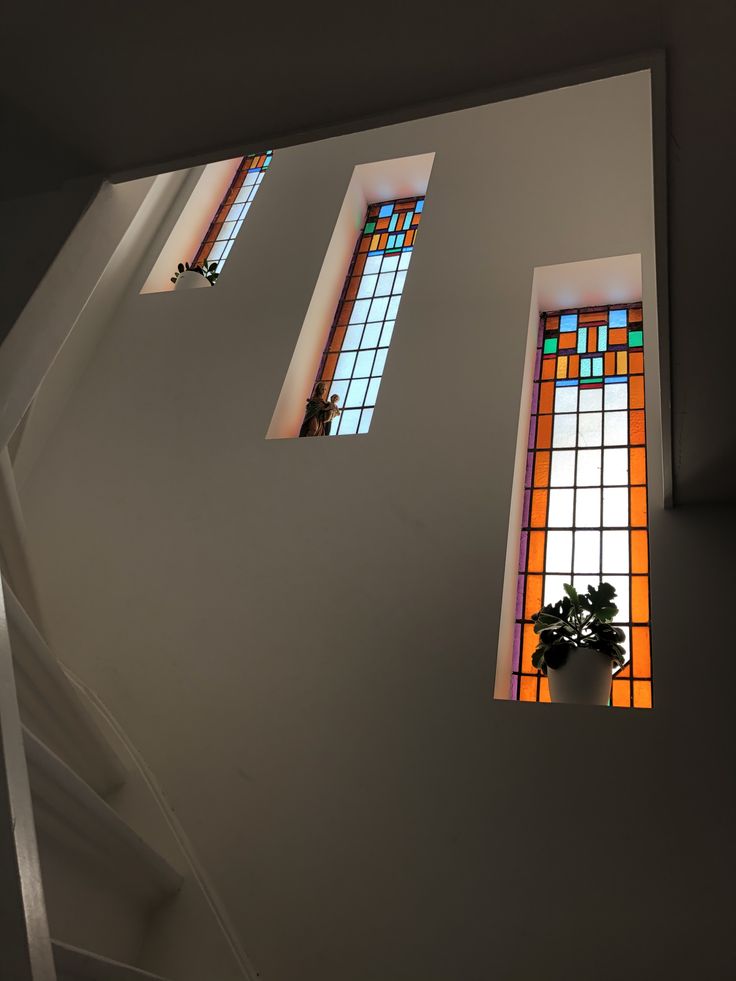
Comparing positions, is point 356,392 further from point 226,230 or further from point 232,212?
point 232,212

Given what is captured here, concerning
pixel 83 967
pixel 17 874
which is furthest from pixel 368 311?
pixel 17 874

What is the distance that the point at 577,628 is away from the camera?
3461 mm

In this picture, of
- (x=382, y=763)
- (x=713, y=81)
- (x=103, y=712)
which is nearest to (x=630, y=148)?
(x=713, y=81)

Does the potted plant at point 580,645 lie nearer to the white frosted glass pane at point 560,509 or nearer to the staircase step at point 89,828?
the white frosted glass pane at point 560,509

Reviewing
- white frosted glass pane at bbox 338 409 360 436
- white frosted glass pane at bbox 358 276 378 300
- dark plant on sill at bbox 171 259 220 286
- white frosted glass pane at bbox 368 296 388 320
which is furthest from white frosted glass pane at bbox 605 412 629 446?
dark plant on sill at bbox 171 259 220 286

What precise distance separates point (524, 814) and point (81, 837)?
60.7 inches

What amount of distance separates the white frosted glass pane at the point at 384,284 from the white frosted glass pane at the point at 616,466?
1.92 m

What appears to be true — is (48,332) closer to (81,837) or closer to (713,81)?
(81,837)

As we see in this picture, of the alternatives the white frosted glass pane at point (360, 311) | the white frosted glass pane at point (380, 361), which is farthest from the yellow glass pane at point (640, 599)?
the white frosted glass pane at point (360, 311)

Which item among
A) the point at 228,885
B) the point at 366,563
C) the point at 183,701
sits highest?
the point at 366,563

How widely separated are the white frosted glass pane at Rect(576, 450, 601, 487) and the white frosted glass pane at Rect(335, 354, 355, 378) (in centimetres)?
155

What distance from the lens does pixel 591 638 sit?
3.44 meters

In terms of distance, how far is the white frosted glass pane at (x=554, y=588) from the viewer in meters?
3.88

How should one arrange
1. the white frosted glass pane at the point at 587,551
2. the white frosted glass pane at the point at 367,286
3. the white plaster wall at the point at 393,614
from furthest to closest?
the white frosted glass pane at the point at 367,286
the white frosted glass pane at the point at 587,551
the white plaster wall at the point at 393,614
